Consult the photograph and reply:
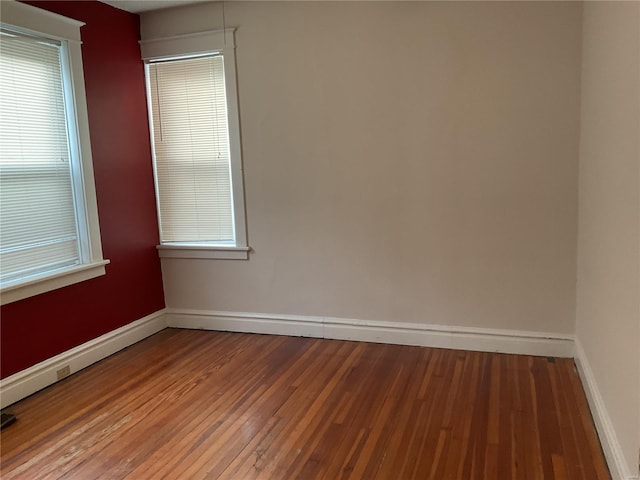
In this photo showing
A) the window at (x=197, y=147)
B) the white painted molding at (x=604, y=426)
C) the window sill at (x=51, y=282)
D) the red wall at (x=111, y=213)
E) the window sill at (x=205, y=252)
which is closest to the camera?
the white painted molding at (x=604, y=426)

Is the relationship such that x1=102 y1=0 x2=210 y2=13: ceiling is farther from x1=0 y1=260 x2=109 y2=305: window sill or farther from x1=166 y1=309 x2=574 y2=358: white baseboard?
x1=166 y1=309 x2=574 y2=358: white baseboard

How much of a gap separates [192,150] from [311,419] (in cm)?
225

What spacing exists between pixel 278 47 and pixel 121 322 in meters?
2.26

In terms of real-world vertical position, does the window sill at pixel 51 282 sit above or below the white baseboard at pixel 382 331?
above

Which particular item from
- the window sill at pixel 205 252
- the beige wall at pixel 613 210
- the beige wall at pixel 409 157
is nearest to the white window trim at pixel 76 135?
the window sill at pixel 205 252

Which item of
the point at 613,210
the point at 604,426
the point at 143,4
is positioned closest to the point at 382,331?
the point at 604,426

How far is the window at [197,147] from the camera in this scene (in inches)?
146

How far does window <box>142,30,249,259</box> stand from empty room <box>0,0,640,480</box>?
0.02m

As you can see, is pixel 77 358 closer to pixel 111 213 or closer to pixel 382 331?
pixel 111 213

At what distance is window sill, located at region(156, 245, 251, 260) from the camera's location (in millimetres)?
3857

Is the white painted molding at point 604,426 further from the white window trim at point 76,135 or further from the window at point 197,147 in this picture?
the white window trim at point 76,135

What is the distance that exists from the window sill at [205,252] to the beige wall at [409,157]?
8 centimetres

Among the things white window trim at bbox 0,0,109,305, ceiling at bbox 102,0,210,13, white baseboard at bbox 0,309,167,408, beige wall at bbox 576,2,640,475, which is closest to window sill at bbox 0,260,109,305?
white window trim at bbox 0,0,109,305

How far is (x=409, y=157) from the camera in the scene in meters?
3.35
